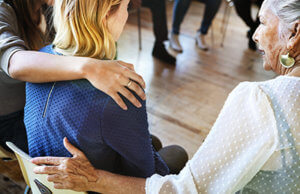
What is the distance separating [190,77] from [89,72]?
224 centimetres

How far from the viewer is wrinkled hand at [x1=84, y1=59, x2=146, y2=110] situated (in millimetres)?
775

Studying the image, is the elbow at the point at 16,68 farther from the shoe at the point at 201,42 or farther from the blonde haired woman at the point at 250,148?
the shoe at the point at 201,42

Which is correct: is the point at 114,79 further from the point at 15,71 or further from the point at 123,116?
the point at 15,71

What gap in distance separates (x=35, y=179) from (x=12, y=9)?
83 centimetres

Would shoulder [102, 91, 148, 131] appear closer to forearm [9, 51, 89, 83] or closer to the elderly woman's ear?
forearm [9, 51, 89, 83]

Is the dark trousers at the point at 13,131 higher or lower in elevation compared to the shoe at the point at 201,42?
higher

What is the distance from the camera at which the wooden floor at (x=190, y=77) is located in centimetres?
225

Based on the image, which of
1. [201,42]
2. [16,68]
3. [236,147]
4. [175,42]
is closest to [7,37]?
[16,68]

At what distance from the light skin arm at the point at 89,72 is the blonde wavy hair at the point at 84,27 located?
2.1 inches

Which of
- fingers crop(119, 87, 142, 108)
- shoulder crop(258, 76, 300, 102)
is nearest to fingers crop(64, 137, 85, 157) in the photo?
fingers crop(119, 87, 142, 108)

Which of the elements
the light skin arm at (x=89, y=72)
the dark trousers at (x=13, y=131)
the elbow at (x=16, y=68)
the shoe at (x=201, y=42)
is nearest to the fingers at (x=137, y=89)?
the light skin arm at (x=89, y=72)

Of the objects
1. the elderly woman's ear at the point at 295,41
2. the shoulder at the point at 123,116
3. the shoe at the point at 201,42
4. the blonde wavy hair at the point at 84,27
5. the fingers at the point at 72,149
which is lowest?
the shoe at the point at 201,42

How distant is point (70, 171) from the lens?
0.82 metres

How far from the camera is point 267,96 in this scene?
72cm
